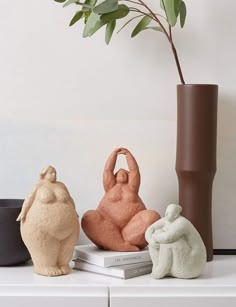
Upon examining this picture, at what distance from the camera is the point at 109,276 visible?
1066 mm

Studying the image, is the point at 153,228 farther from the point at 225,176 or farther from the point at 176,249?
the point at 225,176

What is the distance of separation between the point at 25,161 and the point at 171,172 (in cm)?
30

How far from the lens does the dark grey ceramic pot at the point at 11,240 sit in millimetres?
1112

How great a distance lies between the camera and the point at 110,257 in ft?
3.51

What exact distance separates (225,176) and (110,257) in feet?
1.17

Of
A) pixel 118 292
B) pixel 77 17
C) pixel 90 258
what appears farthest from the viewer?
pixel 77 17

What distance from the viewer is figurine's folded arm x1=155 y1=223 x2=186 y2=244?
3.37 ft

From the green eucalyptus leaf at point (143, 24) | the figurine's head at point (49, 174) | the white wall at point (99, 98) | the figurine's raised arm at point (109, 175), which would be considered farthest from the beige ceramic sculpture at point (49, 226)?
the green eucalyptus leaf at point (143, 24)

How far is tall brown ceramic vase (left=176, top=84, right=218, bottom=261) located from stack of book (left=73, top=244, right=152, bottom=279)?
0.45ft

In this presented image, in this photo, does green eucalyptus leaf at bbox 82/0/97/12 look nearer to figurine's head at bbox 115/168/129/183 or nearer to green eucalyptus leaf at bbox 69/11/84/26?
green eucalyptus leaf at bbox 69/11/84/26

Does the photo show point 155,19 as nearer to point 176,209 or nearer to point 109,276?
point 176,209

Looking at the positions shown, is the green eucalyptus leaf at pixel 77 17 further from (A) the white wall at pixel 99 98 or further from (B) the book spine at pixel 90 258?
(B) the book spine at pixel 90 258

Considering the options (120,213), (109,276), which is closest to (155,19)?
(120,213)

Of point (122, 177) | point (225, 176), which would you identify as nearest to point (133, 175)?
point (122, 177)
